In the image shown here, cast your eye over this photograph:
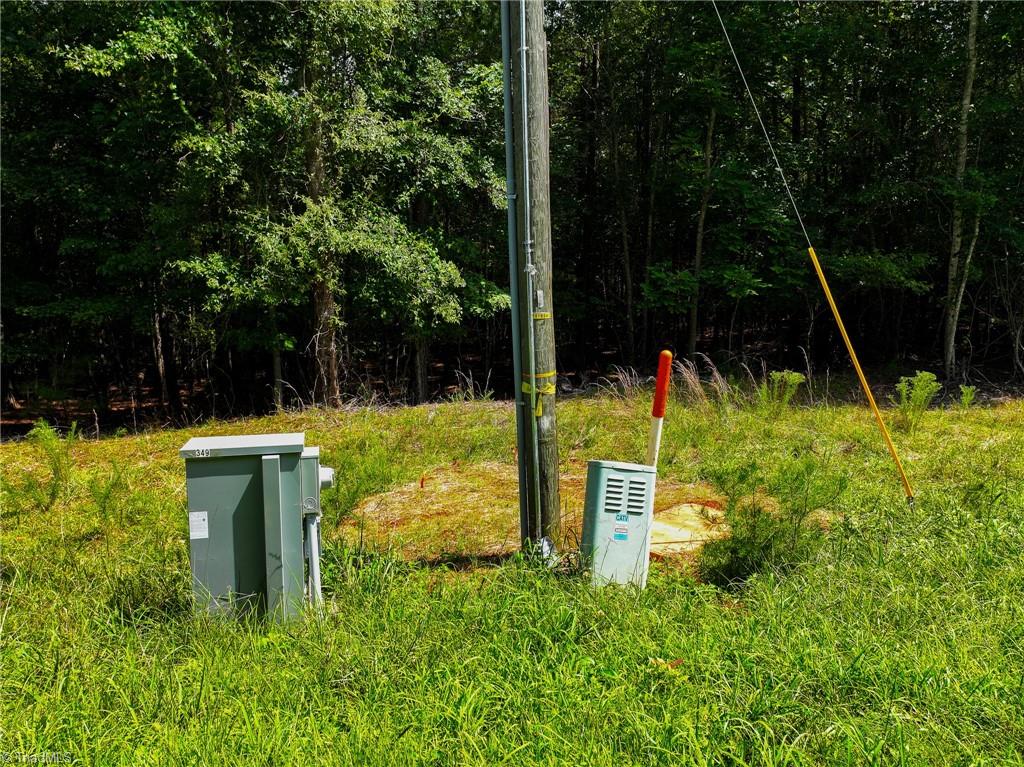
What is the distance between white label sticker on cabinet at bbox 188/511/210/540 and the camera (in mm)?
3248

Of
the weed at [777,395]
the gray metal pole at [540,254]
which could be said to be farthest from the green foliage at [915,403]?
the gray metal pole at [540,254]

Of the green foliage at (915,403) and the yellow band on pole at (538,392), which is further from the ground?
the yellow band on pole at (538,392)

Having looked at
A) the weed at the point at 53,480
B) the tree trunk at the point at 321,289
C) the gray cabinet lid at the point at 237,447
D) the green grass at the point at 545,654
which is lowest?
the green grass at the point at 545,654

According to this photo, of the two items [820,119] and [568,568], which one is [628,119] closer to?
[820,119]

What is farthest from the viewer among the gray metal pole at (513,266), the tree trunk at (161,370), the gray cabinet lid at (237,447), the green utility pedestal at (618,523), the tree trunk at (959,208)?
the tree trunk at (161,370)

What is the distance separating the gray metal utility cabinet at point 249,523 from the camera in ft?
10.6

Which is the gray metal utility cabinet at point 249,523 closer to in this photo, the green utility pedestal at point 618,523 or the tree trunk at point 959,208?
the green utility pedestal at point 618,523

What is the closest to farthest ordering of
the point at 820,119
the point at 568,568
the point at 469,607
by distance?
1. the point at 469,607
2. the point at 568,568
3. the point at 820,119

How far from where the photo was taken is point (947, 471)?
5605 mm

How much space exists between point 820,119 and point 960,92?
9.56ft

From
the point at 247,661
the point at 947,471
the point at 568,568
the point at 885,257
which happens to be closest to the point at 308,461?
the point at 247,661

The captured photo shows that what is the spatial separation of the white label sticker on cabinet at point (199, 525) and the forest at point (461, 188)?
6.45 m

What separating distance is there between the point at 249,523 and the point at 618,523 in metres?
1.75

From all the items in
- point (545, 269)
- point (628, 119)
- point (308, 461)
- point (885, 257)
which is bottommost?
point (308, 461)
